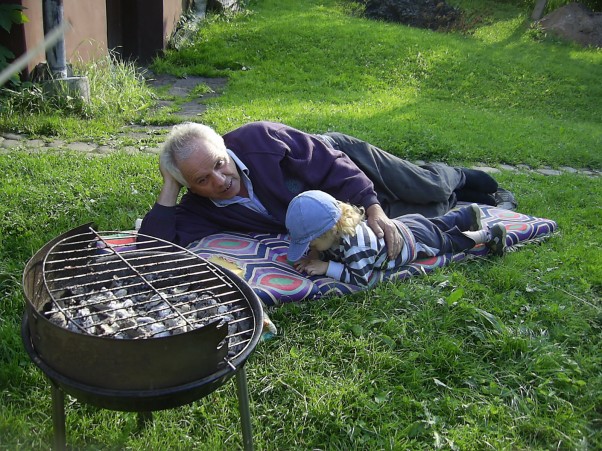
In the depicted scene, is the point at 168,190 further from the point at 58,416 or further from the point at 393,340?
the point at 58,416

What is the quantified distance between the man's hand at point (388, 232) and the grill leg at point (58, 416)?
2071mm

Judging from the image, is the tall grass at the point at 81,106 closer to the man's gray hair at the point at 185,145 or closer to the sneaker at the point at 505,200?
the man's gray hair at the point at 185,145

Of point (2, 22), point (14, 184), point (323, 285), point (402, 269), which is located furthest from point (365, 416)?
point (2, 22)

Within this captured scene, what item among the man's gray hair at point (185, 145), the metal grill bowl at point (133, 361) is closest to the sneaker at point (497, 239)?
the man's gray hair at point (185, 145)

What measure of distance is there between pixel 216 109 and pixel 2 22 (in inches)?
104

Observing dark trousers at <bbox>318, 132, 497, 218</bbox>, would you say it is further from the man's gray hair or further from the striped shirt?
the man's gray hair

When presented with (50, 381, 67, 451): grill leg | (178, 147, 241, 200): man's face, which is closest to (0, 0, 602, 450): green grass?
(50, 381, 67, 451): grill leg

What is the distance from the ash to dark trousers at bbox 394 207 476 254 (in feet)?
6.04

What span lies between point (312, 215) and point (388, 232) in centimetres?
59

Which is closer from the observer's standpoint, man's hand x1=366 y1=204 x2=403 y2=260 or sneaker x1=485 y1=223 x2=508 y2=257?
man's hand x1=366 y1=204 x2=403 y2=260

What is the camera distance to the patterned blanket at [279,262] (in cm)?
321

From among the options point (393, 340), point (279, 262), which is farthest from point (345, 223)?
point (393, 340)

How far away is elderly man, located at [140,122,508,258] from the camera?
330 centimetres

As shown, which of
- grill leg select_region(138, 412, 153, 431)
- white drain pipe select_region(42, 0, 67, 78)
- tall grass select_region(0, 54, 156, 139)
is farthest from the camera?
white drain pipe select_region(42, 0, 67, 78)
